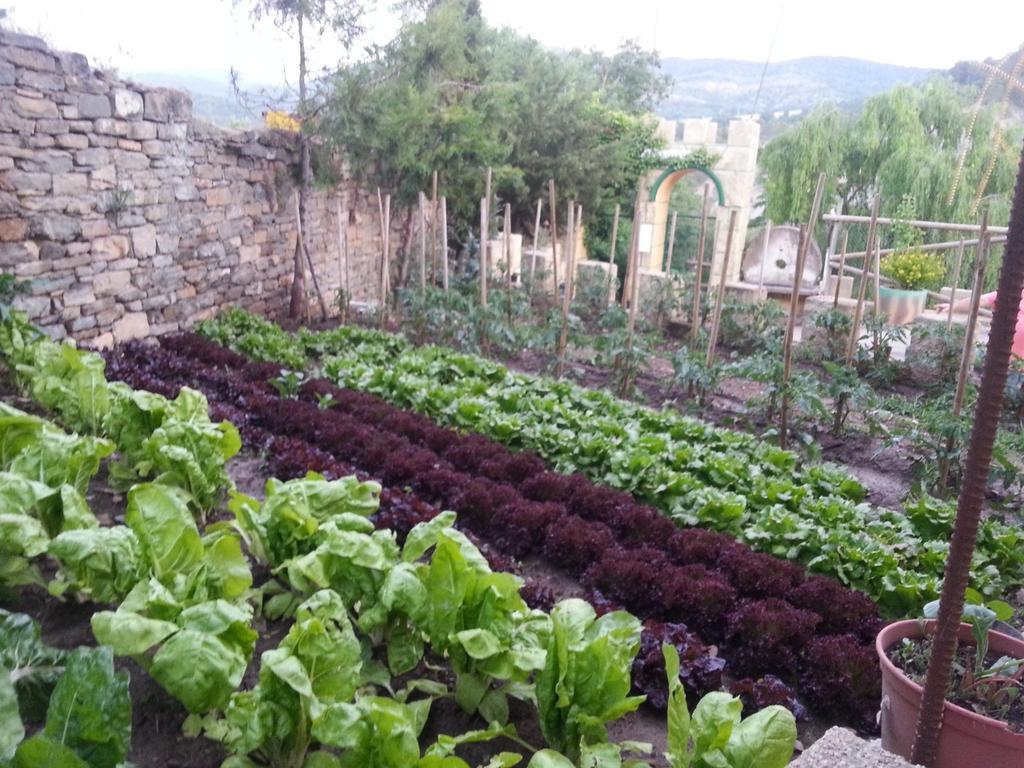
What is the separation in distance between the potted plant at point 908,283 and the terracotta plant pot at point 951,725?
836 cm

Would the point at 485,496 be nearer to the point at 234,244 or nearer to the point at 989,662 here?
the point at 989,662

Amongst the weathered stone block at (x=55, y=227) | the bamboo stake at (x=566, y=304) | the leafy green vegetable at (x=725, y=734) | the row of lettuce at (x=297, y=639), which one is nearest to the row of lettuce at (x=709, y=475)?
the bamboo stake at (x=566, y=304)

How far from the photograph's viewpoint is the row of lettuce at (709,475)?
12.2 ft

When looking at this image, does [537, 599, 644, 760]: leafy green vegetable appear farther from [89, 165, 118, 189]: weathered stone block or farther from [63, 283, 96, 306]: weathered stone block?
[89, 165, 118, 189]: weathered stone block

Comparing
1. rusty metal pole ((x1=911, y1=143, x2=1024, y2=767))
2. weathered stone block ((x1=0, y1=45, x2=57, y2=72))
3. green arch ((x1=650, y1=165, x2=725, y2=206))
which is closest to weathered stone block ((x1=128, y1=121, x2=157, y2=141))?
weathered stone block ((x1=0, y1=45, x2=57, y2=72))

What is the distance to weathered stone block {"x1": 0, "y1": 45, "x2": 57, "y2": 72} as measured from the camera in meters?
6.10

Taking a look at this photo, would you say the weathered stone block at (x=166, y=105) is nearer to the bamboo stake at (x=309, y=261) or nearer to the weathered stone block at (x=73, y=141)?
the weathered stone block at (x=73, y=141)

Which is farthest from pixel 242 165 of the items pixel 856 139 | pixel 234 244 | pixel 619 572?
pixel 856 139

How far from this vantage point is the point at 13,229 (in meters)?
6.40

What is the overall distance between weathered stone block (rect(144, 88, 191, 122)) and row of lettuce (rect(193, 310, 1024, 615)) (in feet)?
9.49

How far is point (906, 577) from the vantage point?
3.50m

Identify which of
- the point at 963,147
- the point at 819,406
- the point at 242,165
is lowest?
the point at 819,406

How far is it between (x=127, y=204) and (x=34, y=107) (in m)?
1.22

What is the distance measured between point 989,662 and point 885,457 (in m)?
4.24
